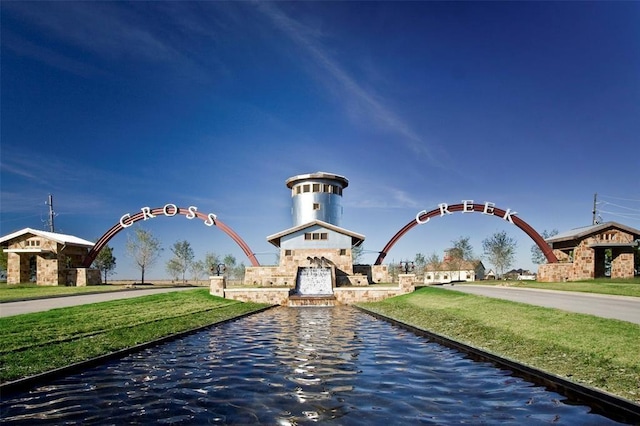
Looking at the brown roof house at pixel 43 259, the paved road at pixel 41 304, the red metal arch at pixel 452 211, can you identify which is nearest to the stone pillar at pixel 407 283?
the red metal arch at pixel 452 211

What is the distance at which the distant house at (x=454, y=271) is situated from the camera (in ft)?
249

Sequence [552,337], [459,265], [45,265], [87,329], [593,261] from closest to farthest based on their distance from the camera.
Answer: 1. [552,337]
2. [87,329]
3. [593,261]
4. [45,265]
5. [459,265]

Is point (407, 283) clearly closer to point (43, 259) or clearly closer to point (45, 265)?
point (45, 265)

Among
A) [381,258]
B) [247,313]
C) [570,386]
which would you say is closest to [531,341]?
[570,386]

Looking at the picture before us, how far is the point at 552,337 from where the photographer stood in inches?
450

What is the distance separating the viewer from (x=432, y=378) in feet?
29.9

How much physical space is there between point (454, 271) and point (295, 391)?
73679mm

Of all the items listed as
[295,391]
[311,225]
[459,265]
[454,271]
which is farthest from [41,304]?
[459,265]

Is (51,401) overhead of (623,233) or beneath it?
beneath

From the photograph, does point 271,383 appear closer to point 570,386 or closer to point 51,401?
point 51,401

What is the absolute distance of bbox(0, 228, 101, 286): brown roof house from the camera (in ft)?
144

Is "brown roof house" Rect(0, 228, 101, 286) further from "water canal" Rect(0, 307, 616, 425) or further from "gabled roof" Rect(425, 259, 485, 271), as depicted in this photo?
"gabled roof" Rect(425, 259, 485, 271)

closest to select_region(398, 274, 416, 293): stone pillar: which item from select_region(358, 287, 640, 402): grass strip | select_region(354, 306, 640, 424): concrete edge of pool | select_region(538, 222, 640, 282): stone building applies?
select_region(358, 287, 640, 402): grass strip

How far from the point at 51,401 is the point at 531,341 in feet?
39.1
